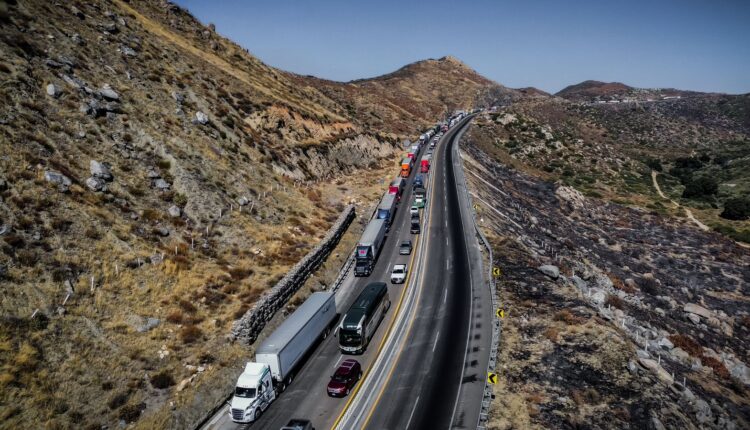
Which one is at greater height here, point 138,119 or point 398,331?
point 138,119

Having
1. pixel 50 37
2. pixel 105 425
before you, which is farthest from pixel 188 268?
pixel 50 37

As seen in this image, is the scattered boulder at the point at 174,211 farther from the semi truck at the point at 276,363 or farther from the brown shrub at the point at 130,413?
the brown shrub at the point at 130,413

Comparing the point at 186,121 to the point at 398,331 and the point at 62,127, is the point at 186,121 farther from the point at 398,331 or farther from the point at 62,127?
the point at 398,331

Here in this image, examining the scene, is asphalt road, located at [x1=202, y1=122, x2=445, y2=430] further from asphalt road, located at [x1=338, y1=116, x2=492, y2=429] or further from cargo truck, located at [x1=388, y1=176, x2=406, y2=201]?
cargo truck, located at [x1=388, y1=176, x2=406, y2=201]

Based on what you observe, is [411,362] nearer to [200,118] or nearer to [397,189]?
[397,189]

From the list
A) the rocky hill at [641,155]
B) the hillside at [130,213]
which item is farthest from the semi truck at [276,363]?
the rocky hill at [641,155]

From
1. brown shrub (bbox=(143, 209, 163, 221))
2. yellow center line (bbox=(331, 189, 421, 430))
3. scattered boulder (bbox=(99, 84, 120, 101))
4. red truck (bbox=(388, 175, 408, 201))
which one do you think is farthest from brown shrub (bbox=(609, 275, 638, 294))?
scattered boulder (bbox=(99, 84, 120, 101))
